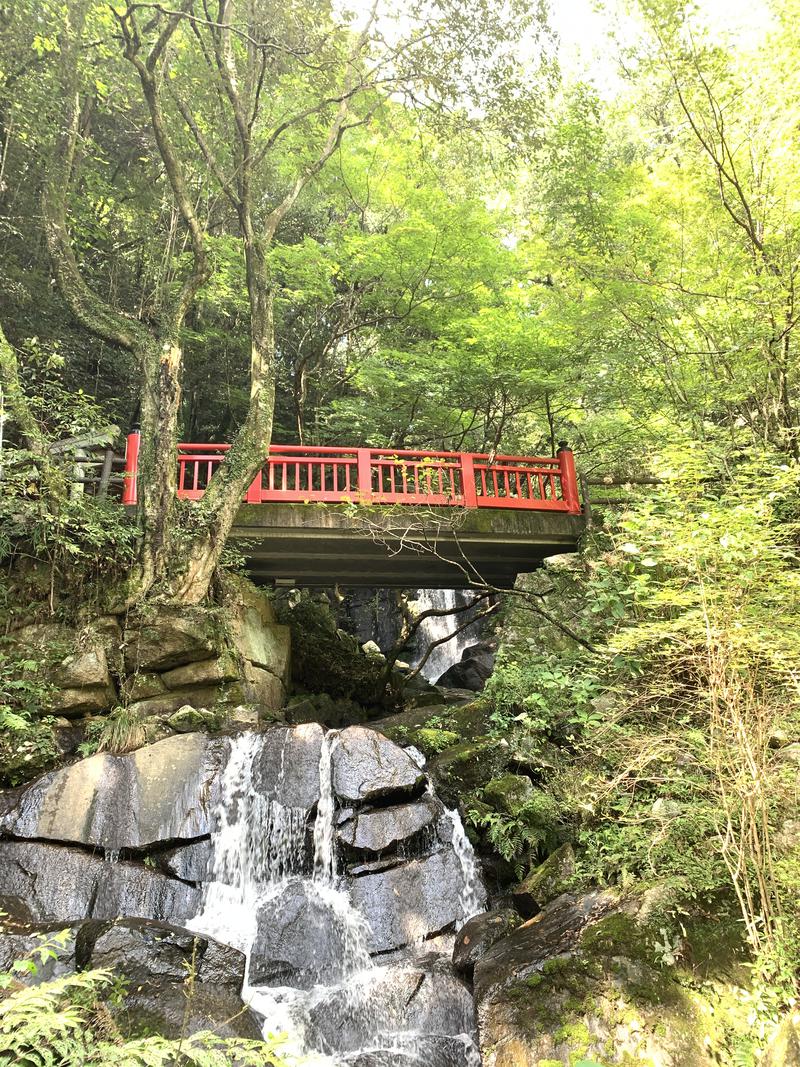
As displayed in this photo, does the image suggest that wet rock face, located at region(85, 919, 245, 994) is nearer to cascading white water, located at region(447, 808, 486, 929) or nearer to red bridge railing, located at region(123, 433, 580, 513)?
cascading white water, located at region(447, 808, 486, 929)

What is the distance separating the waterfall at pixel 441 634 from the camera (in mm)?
15133

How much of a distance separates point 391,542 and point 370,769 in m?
3.84

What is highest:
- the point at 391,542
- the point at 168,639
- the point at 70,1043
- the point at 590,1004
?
the point at 391,542

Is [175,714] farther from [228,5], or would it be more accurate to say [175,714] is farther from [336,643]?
[228,5]

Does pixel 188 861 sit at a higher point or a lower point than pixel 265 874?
higher

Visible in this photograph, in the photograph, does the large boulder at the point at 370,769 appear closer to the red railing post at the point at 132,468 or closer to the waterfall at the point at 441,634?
the red railing post at the point at 132,468

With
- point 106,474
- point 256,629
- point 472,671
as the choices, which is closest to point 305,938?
point 256,629

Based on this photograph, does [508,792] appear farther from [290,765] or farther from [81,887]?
[81,887]

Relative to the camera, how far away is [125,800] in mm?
6418

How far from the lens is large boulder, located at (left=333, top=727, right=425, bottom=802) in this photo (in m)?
6.66

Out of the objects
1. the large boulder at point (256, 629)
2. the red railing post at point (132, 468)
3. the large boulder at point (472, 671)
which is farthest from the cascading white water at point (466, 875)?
the large boulder at point (472, 671)

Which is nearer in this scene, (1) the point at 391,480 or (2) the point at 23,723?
(2) the point at 23,723

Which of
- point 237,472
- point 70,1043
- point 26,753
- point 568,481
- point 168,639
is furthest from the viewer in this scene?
point 568,481

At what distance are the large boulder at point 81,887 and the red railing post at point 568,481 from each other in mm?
7547
